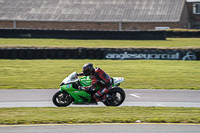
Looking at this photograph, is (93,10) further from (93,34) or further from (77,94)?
(77,94)

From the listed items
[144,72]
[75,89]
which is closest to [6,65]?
[144,72]

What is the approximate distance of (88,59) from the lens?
23.1 metres

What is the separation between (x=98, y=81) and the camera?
1050cm

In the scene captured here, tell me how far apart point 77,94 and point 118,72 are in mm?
8530

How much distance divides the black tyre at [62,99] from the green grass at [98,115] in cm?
77

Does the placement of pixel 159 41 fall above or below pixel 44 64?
above

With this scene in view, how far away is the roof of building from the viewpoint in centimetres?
4381

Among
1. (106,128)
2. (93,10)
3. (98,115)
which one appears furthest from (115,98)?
(93,10)

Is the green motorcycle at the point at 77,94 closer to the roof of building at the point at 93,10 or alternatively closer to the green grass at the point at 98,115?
the green grass at the point at 98,115

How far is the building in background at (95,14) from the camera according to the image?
43.7m

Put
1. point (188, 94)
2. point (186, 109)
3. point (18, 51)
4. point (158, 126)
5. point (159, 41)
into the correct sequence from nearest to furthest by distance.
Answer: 1. point (158, 126)
2. point (186, 109)
3. point (188, 94)
4. point (18, 51)
5. point (159, 41)

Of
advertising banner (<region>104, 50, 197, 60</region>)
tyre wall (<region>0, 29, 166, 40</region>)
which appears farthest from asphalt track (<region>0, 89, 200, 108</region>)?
tyre wall (<region>0, 29, 166, 40</region>)

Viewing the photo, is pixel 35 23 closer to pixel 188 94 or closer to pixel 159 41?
pixel 159 41

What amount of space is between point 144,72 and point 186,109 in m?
9.21
